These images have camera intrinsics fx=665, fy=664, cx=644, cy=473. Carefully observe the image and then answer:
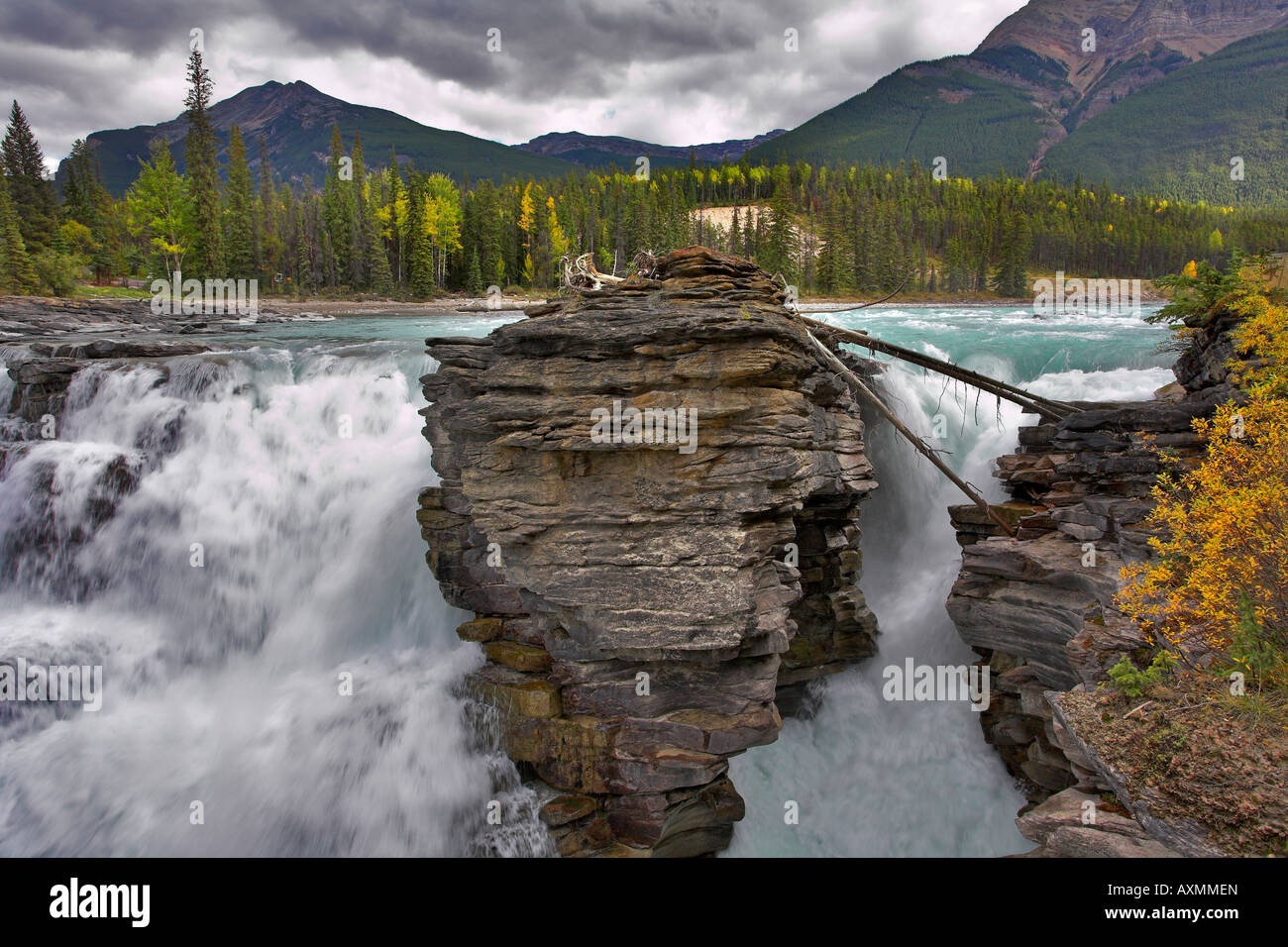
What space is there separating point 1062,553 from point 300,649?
14528 mm

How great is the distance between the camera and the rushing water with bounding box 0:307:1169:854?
10.8 m

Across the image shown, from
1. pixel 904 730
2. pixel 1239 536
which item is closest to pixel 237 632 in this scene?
pixel 904 730

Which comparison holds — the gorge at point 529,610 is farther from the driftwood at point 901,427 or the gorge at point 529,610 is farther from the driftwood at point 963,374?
the driftwood at point 963,374

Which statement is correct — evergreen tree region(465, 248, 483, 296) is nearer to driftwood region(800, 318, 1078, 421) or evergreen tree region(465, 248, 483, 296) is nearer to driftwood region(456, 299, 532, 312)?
driftwood region(456, 299, 532, 312)

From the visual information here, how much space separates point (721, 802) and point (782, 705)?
335 centimetres

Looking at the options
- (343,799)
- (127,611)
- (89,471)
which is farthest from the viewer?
(89,471)

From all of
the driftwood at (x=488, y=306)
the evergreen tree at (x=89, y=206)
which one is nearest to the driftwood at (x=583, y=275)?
the driftwood at (x=488, y=306)

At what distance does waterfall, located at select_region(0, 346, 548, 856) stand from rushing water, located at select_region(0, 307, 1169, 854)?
1.7 inches

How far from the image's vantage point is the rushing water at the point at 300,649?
35.5 feet

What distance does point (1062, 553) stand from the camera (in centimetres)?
1129

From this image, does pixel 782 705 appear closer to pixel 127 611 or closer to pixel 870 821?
pixel 870 821

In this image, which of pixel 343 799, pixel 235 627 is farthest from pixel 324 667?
pixel 343 799

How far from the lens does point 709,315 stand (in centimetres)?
995

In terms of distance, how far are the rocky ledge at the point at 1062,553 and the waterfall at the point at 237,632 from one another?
28.3 ft
